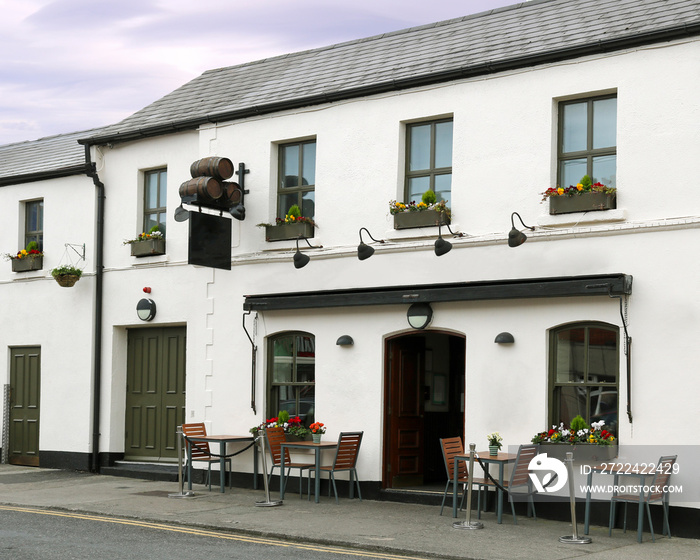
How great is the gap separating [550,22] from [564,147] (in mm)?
2197

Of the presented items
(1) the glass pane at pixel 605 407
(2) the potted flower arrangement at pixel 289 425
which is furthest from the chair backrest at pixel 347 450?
(1) the glass pane at pixel 605 407

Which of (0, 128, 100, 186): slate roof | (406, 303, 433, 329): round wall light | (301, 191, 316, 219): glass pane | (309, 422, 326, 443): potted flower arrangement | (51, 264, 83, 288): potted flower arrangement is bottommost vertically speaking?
(309, 422, 326, 443): potted flower arrangement

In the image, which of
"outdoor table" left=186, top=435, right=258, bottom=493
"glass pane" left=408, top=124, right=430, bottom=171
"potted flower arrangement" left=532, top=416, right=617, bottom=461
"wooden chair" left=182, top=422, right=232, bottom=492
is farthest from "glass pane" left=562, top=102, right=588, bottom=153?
"wooden chair" left=182, top=422, right=232, bottom=492

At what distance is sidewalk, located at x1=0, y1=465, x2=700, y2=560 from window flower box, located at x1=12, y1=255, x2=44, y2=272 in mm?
4413

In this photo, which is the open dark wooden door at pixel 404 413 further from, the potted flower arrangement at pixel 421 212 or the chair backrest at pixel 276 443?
the potted flower arrangement at pixel 421 212

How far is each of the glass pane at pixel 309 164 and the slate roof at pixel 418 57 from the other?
0.68m

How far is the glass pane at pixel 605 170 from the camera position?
1232cm

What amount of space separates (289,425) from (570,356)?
4.35m

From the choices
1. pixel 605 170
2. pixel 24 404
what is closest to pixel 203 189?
pixel 605 170

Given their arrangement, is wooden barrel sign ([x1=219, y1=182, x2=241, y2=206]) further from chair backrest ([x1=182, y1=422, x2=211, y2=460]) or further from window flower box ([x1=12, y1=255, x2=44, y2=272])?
window flower box ([x1=12, y1=255, x2=44, y2=272])

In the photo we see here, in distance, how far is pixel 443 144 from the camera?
13875mm

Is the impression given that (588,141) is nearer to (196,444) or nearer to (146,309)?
(196,444)

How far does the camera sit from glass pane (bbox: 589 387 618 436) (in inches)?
472

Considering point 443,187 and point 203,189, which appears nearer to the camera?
point 443,187
